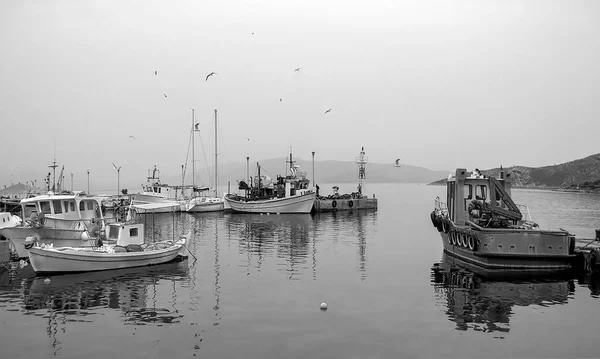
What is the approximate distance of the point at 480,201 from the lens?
27.8 m

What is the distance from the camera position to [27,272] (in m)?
25.1

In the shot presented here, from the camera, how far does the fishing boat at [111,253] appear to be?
78.4ft

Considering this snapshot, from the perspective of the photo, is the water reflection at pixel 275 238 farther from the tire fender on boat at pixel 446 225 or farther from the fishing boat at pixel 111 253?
the tire fender on boat at pixel 446 225

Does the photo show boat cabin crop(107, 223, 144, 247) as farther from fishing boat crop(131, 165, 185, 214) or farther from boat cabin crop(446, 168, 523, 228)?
fishing boat crop(131, 165, 185, 214)

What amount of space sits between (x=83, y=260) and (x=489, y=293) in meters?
20.2

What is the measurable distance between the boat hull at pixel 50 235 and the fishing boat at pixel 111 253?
196cm

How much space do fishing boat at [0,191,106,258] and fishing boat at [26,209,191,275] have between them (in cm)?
221

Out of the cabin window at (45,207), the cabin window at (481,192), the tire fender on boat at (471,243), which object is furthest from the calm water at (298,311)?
the cabin window at (45,207)

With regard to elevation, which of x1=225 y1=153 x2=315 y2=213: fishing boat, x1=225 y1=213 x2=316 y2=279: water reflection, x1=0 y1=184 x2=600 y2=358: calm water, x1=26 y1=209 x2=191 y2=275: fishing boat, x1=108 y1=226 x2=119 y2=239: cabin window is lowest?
x1=0 y1=184 x2=600 y2=358: calm water

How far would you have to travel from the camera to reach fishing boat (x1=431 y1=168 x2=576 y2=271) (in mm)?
23734

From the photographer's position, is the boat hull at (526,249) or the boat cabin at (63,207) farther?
the boat cabin at (63,207)

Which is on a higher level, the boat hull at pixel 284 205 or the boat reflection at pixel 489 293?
the boat hull at pixel 284 205

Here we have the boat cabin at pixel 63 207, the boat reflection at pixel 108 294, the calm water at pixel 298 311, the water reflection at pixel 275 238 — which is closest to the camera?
the calm water at pixel 298 311

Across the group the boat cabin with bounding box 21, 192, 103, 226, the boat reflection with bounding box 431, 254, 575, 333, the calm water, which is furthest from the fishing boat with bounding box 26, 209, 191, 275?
the boat reflection with bounding box 431, 254, 575, 333
